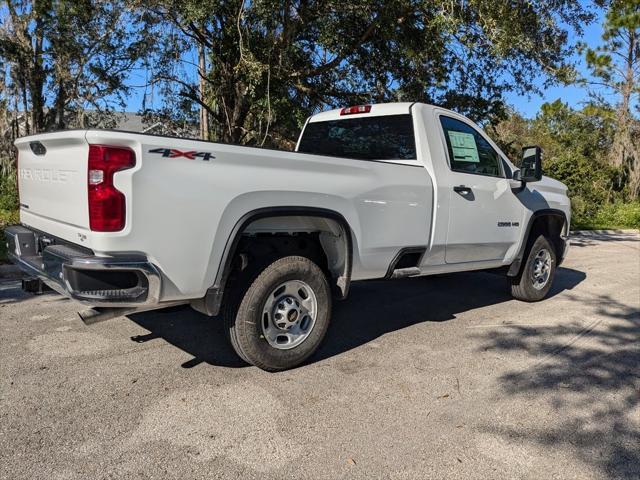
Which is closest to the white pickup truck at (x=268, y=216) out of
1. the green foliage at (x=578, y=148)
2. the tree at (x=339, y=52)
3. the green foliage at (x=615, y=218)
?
the tree at (x=339, y=52)

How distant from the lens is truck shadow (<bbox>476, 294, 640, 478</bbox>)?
2.96m

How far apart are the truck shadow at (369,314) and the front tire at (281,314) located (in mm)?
303

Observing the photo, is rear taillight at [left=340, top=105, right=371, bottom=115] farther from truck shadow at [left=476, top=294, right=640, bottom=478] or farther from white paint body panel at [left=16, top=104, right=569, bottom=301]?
truck shadow at [left=476, top=294, right=640, bottom=478]

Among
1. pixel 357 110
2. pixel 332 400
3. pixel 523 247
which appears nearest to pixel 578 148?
pixel 523 247

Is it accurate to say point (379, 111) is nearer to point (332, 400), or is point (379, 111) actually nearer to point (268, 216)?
point (268, 216)

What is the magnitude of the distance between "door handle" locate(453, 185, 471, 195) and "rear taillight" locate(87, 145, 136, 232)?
292 centimetres

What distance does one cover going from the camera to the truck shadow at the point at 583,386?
2.96 meters

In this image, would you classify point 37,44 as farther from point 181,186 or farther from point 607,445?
point 607,445

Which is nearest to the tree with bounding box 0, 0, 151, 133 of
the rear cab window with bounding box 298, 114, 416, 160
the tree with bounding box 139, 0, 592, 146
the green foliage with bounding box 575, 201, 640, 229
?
the tree with bounding box 139, 0, 592, 146

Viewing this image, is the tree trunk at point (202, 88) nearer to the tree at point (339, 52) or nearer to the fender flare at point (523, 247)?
the tree at point (339, 52)

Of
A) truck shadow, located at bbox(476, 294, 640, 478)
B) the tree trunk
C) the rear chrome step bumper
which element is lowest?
truck shadow, located at bbox(476, 294, 640, 478)

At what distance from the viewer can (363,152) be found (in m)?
5.14

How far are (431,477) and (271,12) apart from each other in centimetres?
732

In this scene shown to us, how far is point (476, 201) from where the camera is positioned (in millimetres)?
5016
